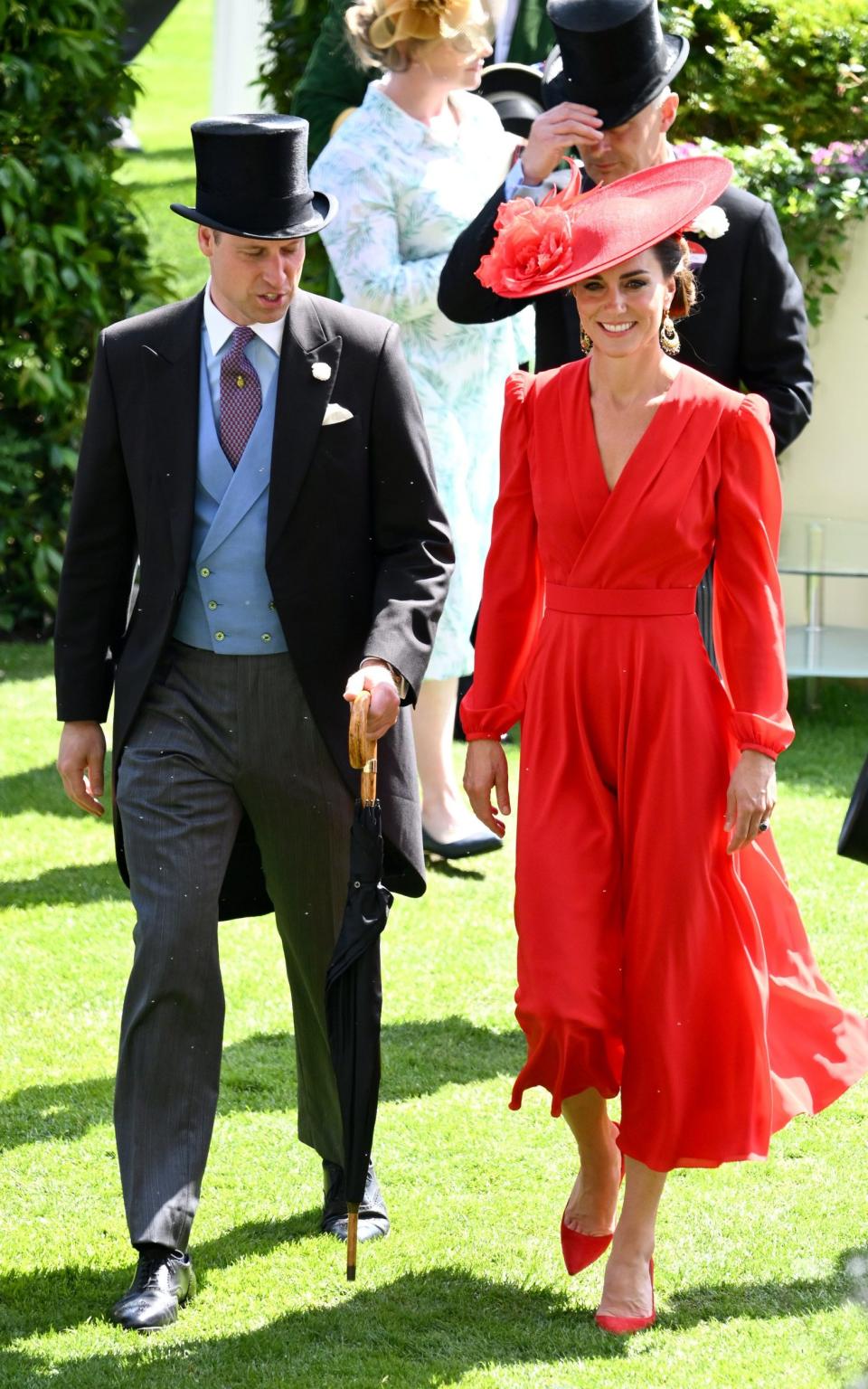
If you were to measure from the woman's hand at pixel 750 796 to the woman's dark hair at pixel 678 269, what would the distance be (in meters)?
0.87

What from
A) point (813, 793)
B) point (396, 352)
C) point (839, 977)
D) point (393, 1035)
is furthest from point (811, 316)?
point (396, 352)

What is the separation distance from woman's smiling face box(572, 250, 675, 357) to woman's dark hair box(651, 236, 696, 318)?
0.07 ft

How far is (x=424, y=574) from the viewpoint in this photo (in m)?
3.88

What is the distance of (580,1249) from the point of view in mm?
3855

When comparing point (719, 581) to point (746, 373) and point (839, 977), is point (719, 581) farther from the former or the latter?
point (839, 977)

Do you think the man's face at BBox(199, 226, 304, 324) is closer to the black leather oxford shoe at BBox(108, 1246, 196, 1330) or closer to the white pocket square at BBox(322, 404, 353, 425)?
the white pocket square at BBox(322, 404, 353, 425)

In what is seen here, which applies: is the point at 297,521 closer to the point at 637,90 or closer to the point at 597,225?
the point at 597,225

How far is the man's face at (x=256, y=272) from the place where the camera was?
3.76 m

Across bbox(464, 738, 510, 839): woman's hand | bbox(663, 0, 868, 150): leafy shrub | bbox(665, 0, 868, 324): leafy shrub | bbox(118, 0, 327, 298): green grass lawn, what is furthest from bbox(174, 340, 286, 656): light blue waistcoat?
bbox(118, 0, 327, 298): green grass lawn

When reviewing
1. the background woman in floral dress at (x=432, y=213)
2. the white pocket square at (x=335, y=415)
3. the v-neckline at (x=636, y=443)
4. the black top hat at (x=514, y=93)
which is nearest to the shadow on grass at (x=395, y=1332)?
the v-neckline at (x=636, y=443)

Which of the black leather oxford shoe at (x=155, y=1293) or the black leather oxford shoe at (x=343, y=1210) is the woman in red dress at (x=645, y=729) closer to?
the black leather oxford shoe at (x=343, y=1210)

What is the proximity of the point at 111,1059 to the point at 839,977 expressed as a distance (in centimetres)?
190

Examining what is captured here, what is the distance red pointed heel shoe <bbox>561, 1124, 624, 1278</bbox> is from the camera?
3844 mm

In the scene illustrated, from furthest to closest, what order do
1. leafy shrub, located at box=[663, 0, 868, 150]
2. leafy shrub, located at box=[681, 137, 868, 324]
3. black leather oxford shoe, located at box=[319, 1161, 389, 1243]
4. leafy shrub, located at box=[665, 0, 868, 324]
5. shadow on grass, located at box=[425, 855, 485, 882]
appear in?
leafy shrub, located at box=[663, 0, 868, 150], leafy shrub, located at box=[665, 0, 868, 324], leafy shrub, located at box=[681, 137, 868, 324], shadow on grass, located at box=[425, 855, 485, 882], black leather oxford shoe, located at box=[319, 1161, 389, 1243]
